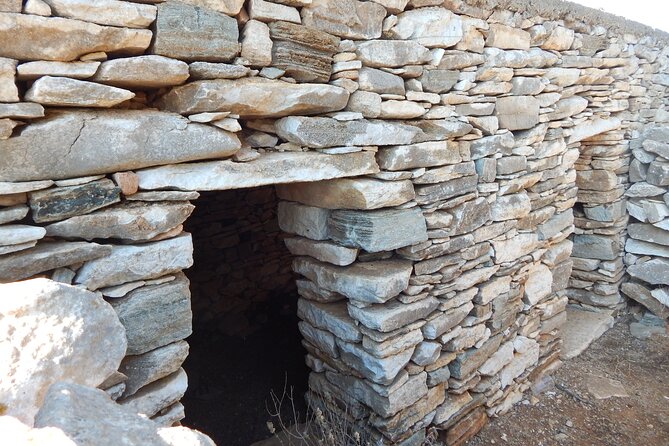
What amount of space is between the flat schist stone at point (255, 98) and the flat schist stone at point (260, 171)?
0.67 feet

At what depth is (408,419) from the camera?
2820 mm

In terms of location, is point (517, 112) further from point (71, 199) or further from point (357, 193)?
point (71, 199)

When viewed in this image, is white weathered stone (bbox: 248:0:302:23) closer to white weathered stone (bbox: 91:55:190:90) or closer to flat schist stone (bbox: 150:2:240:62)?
flat schist stone (bbox: 150:2:240:62)

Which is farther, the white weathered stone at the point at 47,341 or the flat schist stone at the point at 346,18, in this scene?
the flat schist stone at the point at 346,18

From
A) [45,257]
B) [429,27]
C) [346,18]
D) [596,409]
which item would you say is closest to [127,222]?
[45,257]

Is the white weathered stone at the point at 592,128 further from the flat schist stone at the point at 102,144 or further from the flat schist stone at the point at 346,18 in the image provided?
the flat schist stone at the point at 102,144

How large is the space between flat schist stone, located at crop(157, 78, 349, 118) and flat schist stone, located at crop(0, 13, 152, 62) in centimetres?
25

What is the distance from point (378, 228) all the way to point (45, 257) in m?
1.48

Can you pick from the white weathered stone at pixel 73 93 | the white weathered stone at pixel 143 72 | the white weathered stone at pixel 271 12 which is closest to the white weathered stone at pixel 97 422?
the white weathered stone at pixel 73 93

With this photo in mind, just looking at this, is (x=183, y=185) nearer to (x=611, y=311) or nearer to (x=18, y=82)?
(x=18, y=82)

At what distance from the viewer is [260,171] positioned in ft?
6.65

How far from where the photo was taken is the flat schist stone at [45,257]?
1.48 m

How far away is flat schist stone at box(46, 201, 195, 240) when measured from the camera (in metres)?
1.61

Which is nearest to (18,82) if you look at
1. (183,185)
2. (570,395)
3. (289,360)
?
(183,185)
